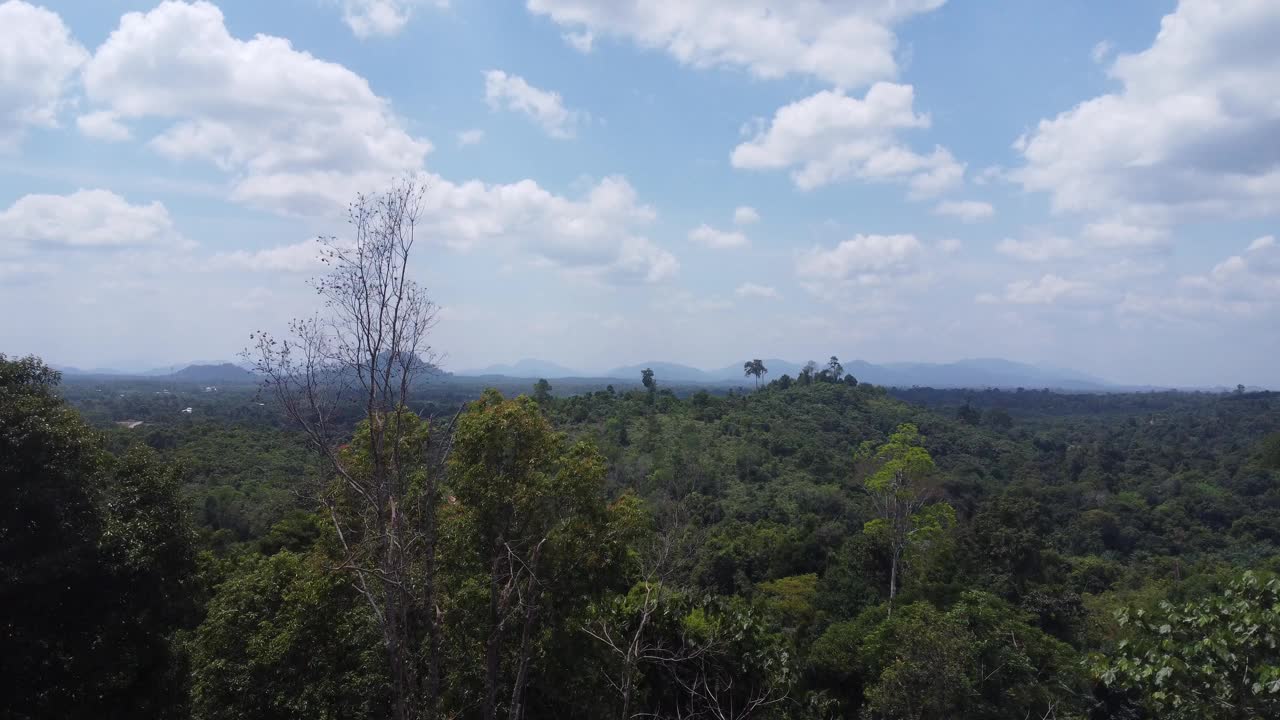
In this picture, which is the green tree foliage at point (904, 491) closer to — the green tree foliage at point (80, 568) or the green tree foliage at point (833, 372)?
the green tree foliage at point (80, 568)

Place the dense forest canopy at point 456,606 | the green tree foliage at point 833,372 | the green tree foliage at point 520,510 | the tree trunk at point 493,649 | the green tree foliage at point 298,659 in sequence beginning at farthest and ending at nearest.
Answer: the green tree foliage at point 833,372 → the green tree foliage at point 298,659 → the green tree foliage at point 520,510 → the tree trunk at point 493,649 → the dense forest canopy at point 456,606

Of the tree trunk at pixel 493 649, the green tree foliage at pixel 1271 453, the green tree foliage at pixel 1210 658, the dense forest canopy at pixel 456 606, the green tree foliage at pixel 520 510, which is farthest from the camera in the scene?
the green tree foliage at pixel 1271 453

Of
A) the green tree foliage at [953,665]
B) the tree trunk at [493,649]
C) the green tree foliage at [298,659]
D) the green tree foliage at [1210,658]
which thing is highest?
the green tree foliage at [1210,658]

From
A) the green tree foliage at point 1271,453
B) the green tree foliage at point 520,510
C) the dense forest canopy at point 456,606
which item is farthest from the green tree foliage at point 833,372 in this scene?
the green tree foliage at point 520,510

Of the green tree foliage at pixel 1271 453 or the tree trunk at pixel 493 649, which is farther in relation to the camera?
the green tree foliage at pixel 1271 453

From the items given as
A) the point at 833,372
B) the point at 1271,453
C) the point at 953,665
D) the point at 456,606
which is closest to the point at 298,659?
the point at 456,606

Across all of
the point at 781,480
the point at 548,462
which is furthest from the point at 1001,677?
the point at 781,480

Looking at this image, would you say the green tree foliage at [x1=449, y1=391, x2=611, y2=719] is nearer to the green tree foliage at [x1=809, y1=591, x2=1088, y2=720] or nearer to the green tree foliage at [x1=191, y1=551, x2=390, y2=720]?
the green tree foliage at [x1=191, y1=551, x2=390, y2=720]
